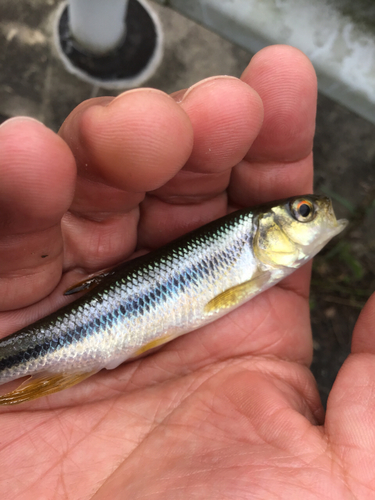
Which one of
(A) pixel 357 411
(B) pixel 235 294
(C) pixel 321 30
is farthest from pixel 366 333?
(C) pixel 321 30

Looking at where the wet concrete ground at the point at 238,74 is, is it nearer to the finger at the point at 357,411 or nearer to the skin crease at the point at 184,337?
the skin crease at the point at 184,337

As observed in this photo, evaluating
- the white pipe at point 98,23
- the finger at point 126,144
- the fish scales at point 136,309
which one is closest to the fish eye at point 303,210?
the fish scales at point 136,309

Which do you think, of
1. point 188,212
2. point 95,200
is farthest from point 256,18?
point 95,200

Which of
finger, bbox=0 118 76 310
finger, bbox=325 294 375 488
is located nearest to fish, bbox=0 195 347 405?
A: finger, bbox=0 118 76 310

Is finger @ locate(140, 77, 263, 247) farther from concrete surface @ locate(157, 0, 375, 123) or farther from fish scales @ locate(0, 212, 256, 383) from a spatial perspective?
concrete surface @ locate(157, 0, 375, 123)

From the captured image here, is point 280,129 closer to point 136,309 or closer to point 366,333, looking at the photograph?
point 366,333
